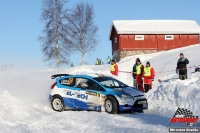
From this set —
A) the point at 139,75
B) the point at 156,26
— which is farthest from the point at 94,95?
the point at 156,26

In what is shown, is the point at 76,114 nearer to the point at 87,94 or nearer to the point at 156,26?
the point at 87,94

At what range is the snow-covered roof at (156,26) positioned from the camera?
139ft

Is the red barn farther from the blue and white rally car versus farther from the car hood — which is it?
the car hood

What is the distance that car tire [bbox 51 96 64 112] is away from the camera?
13.3 metres

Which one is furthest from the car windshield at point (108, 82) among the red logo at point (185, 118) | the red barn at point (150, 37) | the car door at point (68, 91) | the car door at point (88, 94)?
the red barn at point (150, 37)

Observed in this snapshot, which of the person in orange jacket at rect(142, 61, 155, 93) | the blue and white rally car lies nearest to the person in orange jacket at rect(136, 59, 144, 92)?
the person in orange jacket at rect(142, 61, 155, 93)

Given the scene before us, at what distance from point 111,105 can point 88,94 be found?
1.20m

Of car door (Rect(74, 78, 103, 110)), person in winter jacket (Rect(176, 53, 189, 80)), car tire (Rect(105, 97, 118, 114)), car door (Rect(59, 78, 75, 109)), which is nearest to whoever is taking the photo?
car tire (Rect(105, 97, 118, 114))

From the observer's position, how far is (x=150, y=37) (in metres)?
42.5

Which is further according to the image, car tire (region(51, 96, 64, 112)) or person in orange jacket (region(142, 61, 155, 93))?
person in orange jacket (region(142, 61, 155, 93))

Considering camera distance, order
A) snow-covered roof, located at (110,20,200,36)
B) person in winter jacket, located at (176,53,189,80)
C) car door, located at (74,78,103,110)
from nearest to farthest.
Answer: car door, located at (74,78,103,110) → person in winter jacket, located at (176,53,189,80) → snow-covered roof, located at (110,20,200,36)

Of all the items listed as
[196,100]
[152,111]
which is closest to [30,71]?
[152,111]

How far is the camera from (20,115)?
38.5ft

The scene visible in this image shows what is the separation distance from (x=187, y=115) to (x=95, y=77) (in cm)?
554
